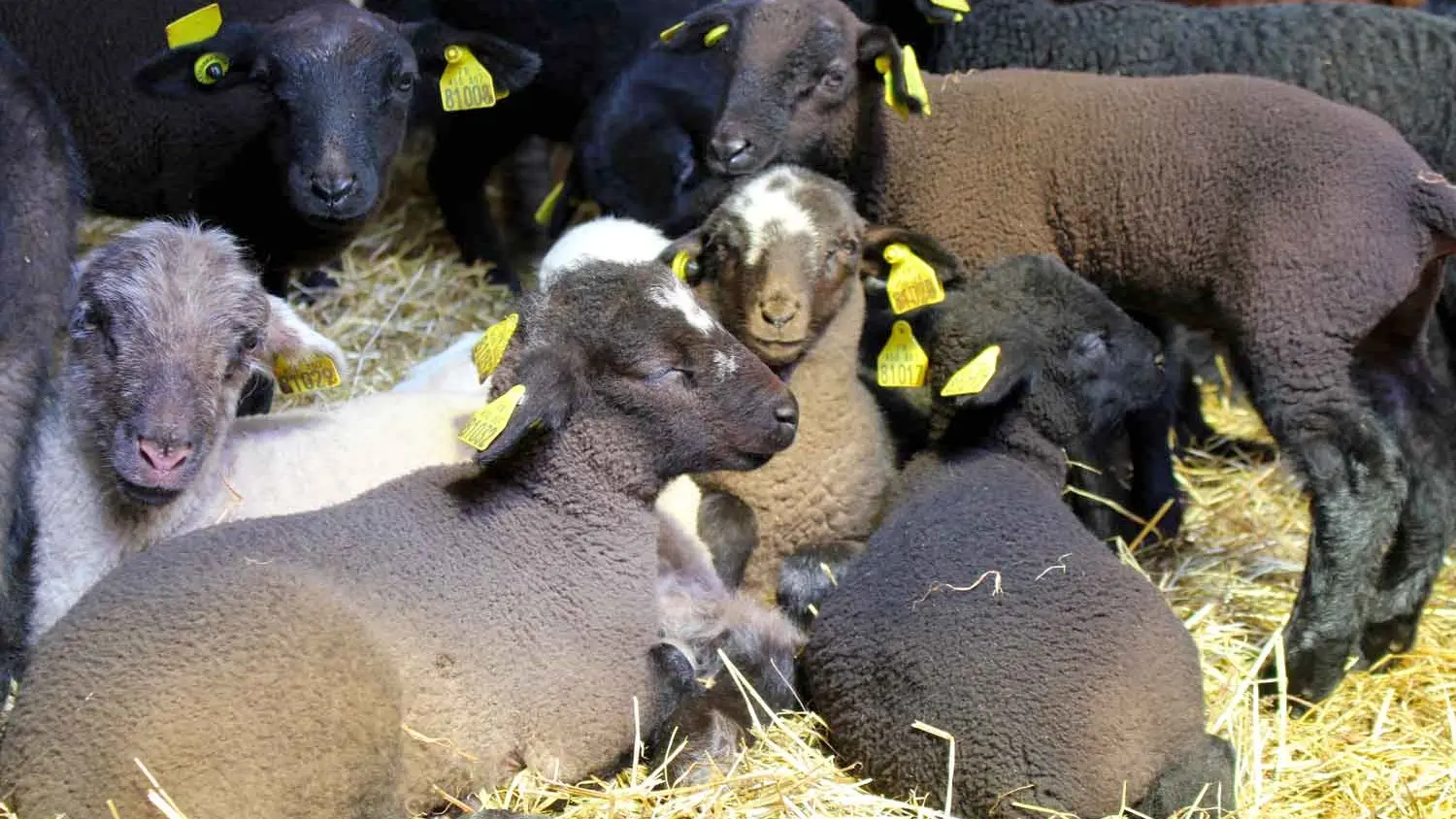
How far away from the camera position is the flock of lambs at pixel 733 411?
307 cm

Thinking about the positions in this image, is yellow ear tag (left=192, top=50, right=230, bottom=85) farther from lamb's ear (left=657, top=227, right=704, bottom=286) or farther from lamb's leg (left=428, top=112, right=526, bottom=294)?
lamb's leg (left=428, top=112, right=526, bottom=294)

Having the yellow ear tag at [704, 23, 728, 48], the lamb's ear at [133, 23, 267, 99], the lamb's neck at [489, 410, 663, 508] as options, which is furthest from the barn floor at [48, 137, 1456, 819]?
the yellow ear tag at [704, 23, 728, 48]

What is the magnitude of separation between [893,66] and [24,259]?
8.99 feet

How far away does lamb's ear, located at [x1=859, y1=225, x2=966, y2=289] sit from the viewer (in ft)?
14.5

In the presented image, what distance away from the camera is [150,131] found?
17.1ft

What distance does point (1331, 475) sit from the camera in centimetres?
397

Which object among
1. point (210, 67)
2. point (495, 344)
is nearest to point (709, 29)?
point (210, 67)

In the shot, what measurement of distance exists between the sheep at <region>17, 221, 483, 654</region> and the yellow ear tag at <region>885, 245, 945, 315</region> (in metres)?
1.65

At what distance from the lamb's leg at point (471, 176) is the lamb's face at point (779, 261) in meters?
2.80

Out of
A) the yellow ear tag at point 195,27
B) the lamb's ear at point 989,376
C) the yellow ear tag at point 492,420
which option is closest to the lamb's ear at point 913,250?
the lamb's ear at point 989,376

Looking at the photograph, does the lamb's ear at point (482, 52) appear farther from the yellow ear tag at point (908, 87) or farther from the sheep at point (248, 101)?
the yellow ear tag at point (908, 87)

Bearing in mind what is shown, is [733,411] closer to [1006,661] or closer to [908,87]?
[1006,661]

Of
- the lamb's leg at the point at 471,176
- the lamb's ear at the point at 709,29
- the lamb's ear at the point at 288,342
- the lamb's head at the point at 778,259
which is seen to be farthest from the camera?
the lamb's leg at the point at 471,176

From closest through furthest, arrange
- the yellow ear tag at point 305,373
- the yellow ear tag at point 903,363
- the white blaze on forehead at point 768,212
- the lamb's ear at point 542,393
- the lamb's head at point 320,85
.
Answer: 1. the lamb's ear at point 542,393
2. the yellow ear tag at point 305,373
3. the white blaze on forehead at point 768,212
4. the yellow ear tag at point 903,363
5. the lamb's head at point 320,85
